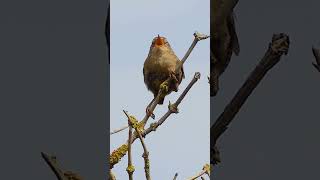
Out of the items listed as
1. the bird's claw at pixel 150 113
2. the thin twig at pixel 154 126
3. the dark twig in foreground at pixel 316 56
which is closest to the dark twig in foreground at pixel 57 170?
the thin twig at pixel 154 126

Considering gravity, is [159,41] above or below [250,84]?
above

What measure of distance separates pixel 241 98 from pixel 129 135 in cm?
42

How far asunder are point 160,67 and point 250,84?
327 millimetres

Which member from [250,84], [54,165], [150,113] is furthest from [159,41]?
[54,165]

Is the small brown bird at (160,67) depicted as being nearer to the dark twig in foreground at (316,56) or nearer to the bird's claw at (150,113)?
the bird's claw at (150,113)

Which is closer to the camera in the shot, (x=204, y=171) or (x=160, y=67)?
(x=204, y=171)

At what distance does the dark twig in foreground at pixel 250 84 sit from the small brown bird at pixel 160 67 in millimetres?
210

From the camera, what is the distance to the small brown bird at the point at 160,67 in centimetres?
270

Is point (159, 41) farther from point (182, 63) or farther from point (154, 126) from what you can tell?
point (154, 126)

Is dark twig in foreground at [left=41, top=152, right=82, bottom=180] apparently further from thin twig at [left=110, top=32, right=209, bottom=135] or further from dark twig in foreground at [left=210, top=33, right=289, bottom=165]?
dark twig in foreground at [left=210, top=33, right=289, bottom=165]

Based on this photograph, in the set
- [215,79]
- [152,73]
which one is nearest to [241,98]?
[215,79]

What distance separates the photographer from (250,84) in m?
2.76

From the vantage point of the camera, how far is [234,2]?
2875 mm

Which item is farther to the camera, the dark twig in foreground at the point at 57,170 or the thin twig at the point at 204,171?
→ the dark twig in foreground at the point at 57,170
